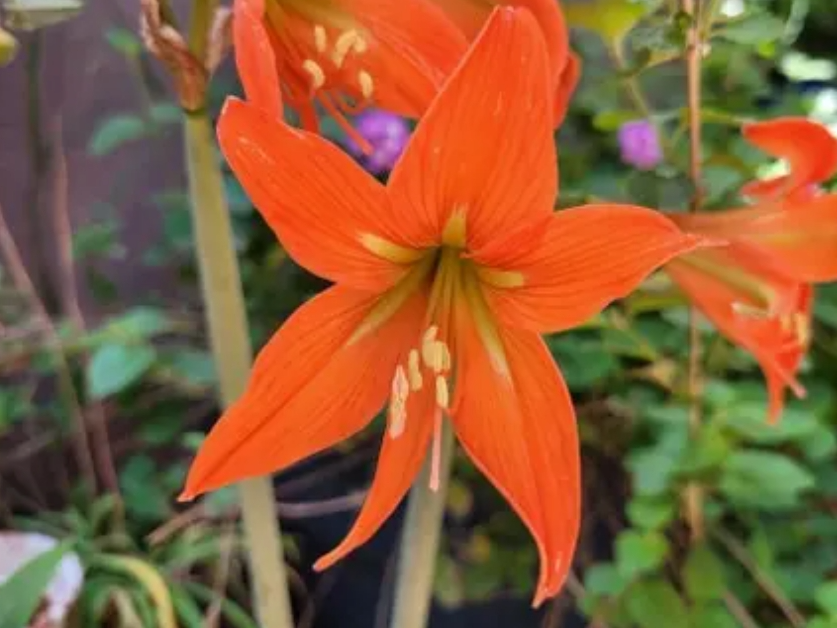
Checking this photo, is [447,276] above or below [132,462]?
above

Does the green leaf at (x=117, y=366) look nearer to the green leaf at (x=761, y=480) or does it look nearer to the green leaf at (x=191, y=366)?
the green leaf at (x=191, y=366)

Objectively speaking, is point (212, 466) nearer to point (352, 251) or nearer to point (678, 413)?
point (352, 251)

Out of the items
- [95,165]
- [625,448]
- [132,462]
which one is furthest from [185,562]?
[95,165]

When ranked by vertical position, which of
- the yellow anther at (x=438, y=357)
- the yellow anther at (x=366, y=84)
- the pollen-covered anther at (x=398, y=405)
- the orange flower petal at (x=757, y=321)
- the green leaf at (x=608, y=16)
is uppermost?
the yellow anther at (x=366, y=84)

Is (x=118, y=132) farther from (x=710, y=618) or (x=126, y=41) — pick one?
(x=710, y=618)

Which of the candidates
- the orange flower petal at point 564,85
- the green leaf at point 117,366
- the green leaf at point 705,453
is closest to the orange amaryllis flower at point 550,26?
the orange flower petal at point 564,85

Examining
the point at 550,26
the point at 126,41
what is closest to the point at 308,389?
the point at 550,26
